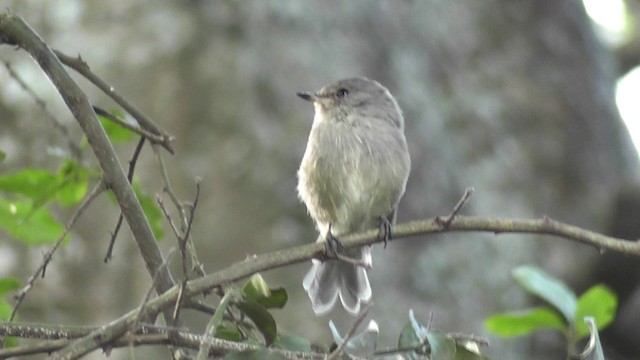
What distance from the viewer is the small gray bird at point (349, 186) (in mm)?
3381

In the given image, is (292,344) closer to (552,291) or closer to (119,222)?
(119,222)

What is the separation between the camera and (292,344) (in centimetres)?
188

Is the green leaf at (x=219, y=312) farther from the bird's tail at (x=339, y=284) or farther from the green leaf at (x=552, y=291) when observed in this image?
the bird's tail at (x=339, y=284)

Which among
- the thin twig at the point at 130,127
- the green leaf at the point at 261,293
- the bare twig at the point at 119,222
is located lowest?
the green leaf at the point at 261,293

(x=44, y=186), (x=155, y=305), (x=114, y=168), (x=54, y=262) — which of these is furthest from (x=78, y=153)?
(x=54, y=262)

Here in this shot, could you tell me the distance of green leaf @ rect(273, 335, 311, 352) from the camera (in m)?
1.86

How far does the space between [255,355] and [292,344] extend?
0.26m

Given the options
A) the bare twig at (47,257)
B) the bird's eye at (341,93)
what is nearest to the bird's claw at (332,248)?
the bare twig at (47,257)

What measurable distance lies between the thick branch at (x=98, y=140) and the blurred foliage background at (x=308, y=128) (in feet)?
6.74

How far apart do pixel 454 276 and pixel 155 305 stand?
10.8 ft

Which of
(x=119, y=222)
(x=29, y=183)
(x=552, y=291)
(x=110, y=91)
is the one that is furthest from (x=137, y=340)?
(x=552, y=291)

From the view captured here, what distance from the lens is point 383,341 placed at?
4434mm

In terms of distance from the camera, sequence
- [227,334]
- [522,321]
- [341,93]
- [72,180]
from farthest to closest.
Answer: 1. [341,93]
2. [522,321]
3. [72,180]
4. [227,334]

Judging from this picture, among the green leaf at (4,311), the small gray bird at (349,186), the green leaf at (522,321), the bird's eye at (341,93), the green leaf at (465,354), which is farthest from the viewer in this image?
the bird's eye at (341,93)
